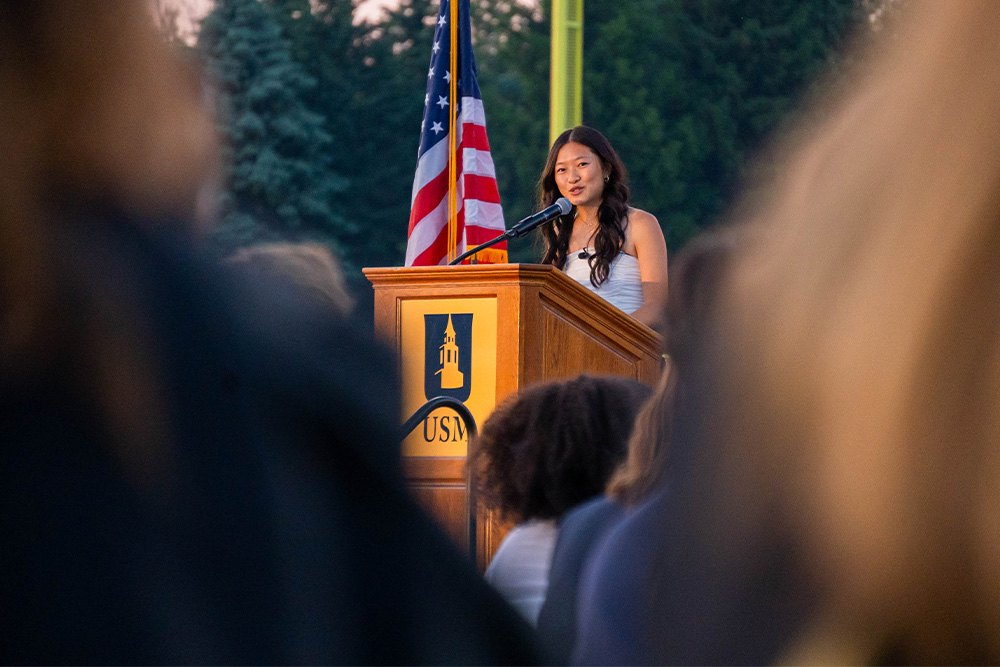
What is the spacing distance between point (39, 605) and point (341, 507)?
169mm

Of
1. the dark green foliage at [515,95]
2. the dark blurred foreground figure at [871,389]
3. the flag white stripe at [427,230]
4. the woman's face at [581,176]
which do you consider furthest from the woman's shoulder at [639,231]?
the dark green foliage at [515,95]

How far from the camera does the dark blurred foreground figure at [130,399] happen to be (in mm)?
689

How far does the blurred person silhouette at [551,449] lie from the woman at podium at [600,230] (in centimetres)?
301

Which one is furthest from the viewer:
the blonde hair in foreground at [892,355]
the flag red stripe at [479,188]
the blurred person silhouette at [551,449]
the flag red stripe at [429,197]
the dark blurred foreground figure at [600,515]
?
the flag red stripe at [479,188]

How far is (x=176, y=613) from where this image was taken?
2.30ft

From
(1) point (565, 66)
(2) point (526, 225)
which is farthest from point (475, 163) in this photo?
(1) point (565, 66)

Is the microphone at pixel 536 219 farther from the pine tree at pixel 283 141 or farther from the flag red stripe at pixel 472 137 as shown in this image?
the pine tree at pixel 283 141

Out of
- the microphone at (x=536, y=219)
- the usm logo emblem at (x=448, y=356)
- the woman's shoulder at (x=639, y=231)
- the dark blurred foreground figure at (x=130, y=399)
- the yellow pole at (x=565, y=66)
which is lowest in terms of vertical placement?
the usm logo emblem at (x=448, y=356)

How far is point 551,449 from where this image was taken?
2.13 metres

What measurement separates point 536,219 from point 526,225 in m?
0.13

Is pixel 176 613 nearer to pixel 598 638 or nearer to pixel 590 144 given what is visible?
pixel 598 638

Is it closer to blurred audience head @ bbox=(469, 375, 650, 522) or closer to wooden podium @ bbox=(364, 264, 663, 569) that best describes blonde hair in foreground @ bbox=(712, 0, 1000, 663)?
blurred audience head @ bbox=(469, 375, 650, 522)

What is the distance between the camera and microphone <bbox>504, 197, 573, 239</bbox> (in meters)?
4.58

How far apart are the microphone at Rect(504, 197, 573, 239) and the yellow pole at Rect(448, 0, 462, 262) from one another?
67.6 inches
